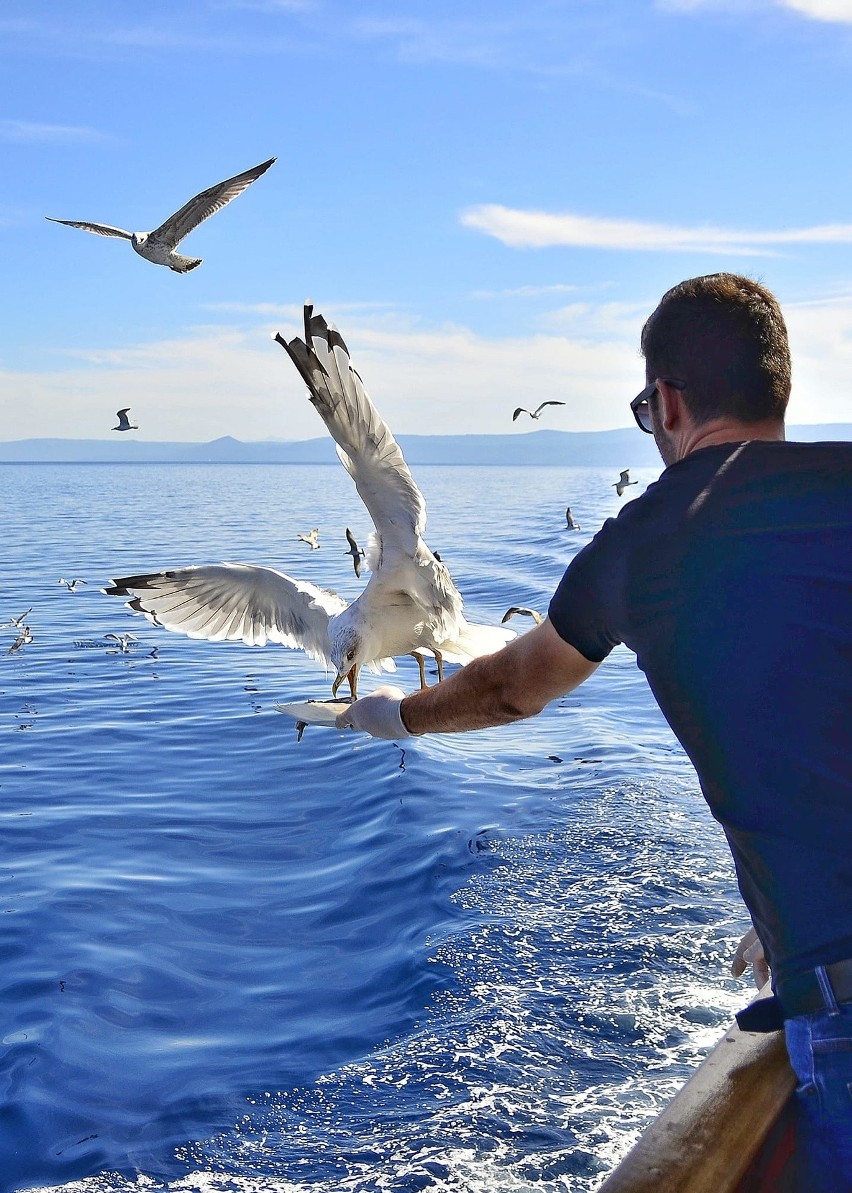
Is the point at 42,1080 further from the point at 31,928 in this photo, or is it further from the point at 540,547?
the point at 540,547

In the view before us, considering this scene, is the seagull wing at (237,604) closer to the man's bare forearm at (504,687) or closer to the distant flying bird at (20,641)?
the man's bare forearm at (504,687)

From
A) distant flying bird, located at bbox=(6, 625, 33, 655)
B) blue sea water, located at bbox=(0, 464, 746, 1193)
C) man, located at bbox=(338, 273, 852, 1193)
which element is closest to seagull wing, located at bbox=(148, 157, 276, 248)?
blue sea water, located at bbox=(0, 464, 746, 1193)

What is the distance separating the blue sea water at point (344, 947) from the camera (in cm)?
416

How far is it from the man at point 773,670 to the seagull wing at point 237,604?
222 inches

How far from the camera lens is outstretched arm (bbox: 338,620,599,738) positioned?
5.94ft

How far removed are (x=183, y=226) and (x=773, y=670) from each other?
9.19m

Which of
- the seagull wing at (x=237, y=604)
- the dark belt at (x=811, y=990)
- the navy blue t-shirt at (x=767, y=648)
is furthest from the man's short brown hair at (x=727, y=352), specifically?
the seagull wing at (x=237, y=604)

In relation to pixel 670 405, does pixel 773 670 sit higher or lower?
lower

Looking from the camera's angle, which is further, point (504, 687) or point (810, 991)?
point (504, 687)

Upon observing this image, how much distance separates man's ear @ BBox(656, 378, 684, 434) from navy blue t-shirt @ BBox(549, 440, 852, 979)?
164 millimetres

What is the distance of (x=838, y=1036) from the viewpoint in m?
1.50

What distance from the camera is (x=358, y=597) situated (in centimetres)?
611

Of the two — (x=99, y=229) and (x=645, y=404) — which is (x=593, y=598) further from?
(x=99, y=229)

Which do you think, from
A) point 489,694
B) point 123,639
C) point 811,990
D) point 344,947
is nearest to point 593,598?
point 489,694
